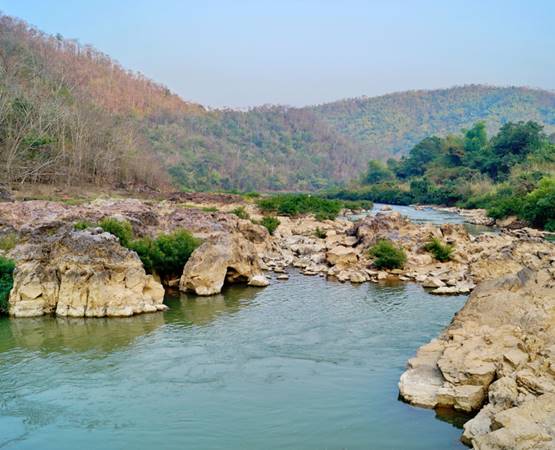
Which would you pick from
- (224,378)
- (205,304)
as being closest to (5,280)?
(205,304)

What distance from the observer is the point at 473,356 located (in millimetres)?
10781

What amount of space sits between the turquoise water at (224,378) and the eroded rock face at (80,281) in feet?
1.60

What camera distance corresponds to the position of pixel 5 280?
17.3 metres

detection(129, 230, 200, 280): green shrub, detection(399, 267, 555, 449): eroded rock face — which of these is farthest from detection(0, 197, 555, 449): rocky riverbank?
detection(129, 230, 200, 280): green shrub

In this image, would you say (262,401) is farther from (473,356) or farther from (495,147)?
(495,147)

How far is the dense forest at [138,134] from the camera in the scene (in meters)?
43.7

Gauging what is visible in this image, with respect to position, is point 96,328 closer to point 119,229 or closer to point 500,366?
point 119,229

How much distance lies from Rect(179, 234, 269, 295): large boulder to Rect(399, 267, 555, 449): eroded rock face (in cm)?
919

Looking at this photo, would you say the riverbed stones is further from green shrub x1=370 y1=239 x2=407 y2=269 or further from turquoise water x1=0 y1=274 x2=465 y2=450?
turquoise water x1=0 y1=274 x2=465 y2=450

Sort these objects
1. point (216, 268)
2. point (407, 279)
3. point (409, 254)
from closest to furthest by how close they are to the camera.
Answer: point (216, 268) → point (407, 279) → point (409, 254)

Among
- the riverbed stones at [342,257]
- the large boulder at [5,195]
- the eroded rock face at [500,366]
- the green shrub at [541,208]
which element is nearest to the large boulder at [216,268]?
the riverbed stones at [342,257]

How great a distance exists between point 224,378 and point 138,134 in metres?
63.5

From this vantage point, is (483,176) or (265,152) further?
(265,152)

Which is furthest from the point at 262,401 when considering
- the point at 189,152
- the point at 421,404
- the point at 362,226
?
the point at 189,152
